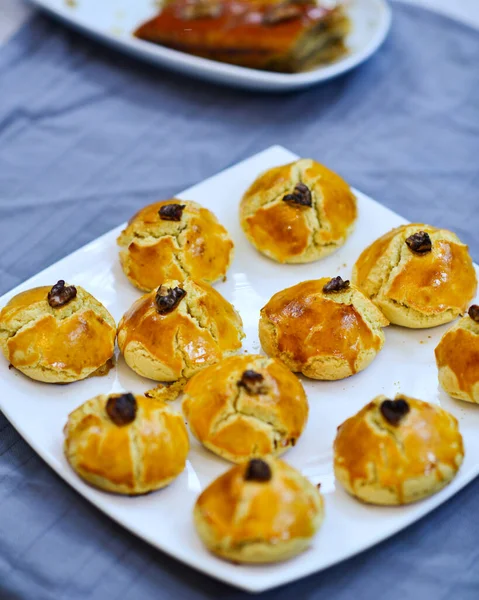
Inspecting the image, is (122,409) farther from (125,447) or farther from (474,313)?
(474,313)

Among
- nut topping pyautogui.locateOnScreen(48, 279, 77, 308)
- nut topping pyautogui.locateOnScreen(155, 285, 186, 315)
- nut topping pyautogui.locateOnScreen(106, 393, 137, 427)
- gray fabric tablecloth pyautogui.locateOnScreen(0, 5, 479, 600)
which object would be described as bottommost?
gray fabric tablecloth pyautogui.locateOnScreen(0, 5, 479, 600)

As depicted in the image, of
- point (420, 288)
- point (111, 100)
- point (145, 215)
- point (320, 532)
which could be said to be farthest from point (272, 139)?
point (320, 532)

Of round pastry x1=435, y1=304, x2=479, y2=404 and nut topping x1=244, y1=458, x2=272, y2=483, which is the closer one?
nut topping x1=244, y1=458, x2=272, y2=483

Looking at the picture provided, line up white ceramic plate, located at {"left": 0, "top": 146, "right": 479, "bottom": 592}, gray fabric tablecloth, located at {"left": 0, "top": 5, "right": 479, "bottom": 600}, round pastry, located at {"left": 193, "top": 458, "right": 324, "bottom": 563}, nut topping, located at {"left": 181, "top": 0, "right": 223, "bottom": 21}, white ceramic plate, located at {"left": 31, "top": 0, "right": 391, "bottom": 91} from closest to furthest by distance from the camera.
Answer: round pastry, located at {"left": 193, "top": 458, "right": 324, "bottom": 563} → white ceramic plate, located at {"left": 0, "top": 146, "right": 479, "bottom": 592} → gray fabric tablecloth, located at {"left": 0, "top": 5, "right": 479, "bottom": 600} → white ceramic plate, located at {"left": 31, "top": 0, "right": 391, "bottom": 91} → nut topping, located at {"left": 181, "top": 0, "right": 223, "bottom": 21}

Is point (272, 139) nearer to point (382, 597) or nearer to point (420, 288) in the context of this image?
point (420, 288)

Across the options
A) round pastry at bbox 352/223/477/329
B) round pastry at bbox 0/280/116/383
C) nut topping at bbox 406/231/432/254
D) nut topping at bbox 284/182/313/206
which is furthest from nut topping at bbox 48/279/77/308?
nut topping at bbox 406/231/432/254

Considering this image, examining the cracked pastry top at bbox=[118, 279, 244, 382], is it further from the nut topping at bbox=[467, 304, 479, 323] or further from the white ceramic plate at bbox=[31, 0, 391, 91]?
the white ceramic plate at bbox=[31, 0, 391, 91]

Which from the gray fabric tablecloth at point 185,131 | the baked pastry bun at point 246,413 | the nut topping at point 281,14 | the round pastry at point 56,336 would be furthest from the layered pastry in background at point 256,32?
the baked pastry bun at point 246,413

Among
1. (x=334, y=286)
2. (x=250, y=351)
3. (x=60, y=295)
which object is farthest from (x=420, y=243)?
(x=60, y=295)
